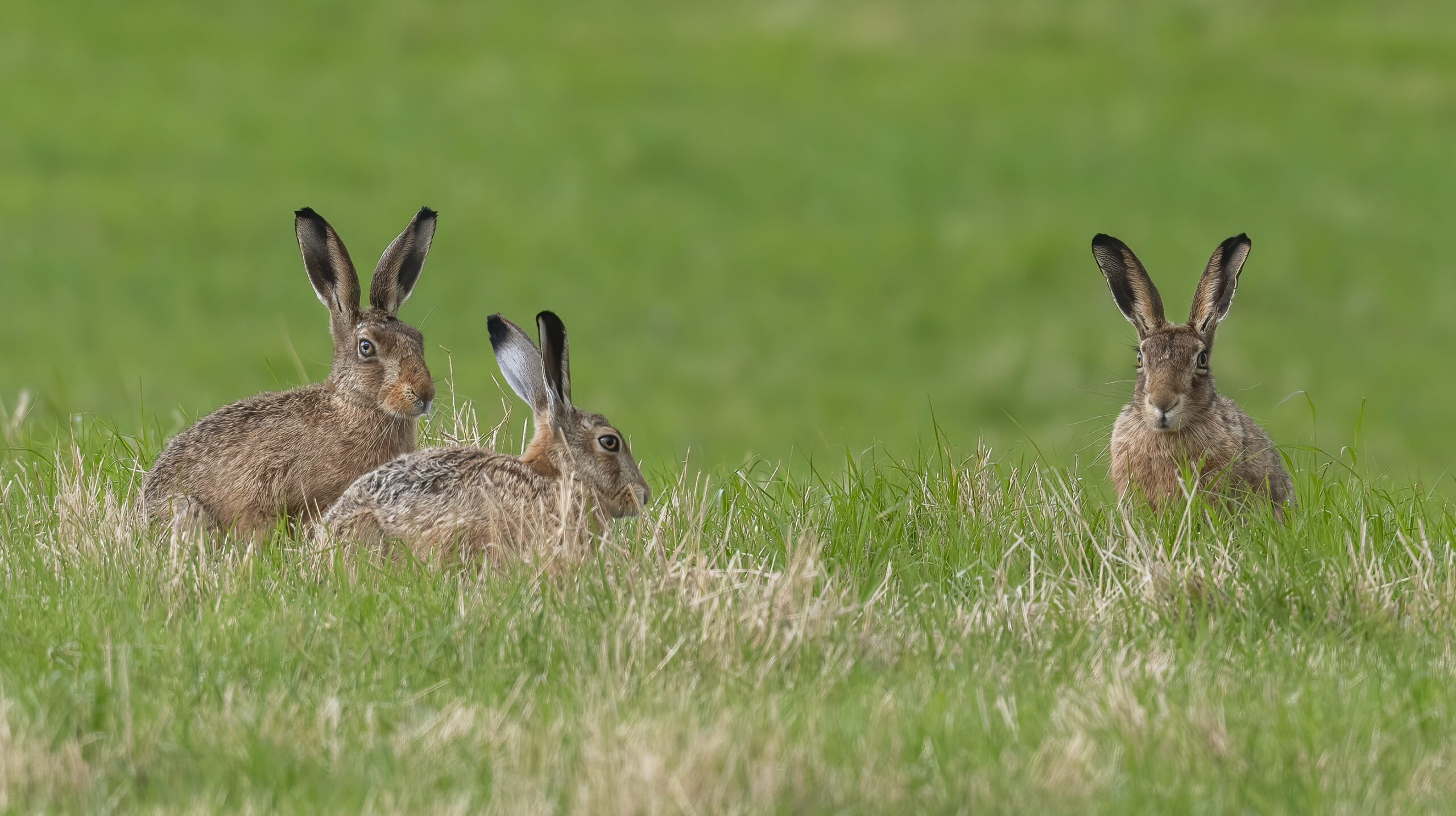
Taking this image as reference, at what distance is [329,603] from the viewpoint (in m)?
5.87

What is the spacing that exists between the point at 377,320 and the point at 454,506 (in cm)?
121

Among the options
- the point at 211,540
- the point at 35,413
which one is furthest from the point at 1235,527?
the point at 35,413

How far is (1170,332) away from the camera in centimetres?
720

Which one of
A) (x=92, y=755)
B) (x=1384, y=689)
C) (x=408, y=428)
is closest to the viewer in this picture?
(x=92, y=755)

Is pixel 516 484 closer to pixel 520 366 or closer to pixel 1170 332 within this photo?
pixel 520 366

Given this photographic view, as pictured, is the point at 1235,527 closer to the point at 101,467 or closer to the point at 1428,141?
the point at 101,467

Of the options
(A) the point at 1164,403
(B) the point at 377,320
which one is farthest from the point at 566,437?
(A) the point at 1164,403

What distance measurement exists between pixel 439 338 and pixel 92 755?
14.8 m

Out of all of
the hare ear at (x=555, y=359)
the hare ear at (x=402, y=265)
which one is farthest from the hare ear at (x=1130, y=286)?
the hare ear at (x=402, y=265)

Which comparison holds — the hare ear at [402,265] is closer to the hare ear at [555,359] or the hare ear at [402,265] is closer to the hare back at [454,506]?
the hare ear at [555,359]

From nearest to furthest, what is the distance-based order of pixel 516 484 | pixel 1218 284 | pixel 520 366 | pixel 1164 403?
pixel 516 484, pixel 1164 403, pixel 520 366, pixel 1218 284

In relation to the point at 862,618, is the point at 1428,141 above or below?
above

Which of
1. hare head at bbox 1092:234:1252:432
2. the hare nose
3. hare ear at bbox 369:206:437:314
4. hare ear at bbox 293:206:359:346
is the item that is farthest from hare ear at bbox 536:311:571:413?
the hare nose

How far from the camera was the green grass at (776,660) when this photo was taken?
453cm
